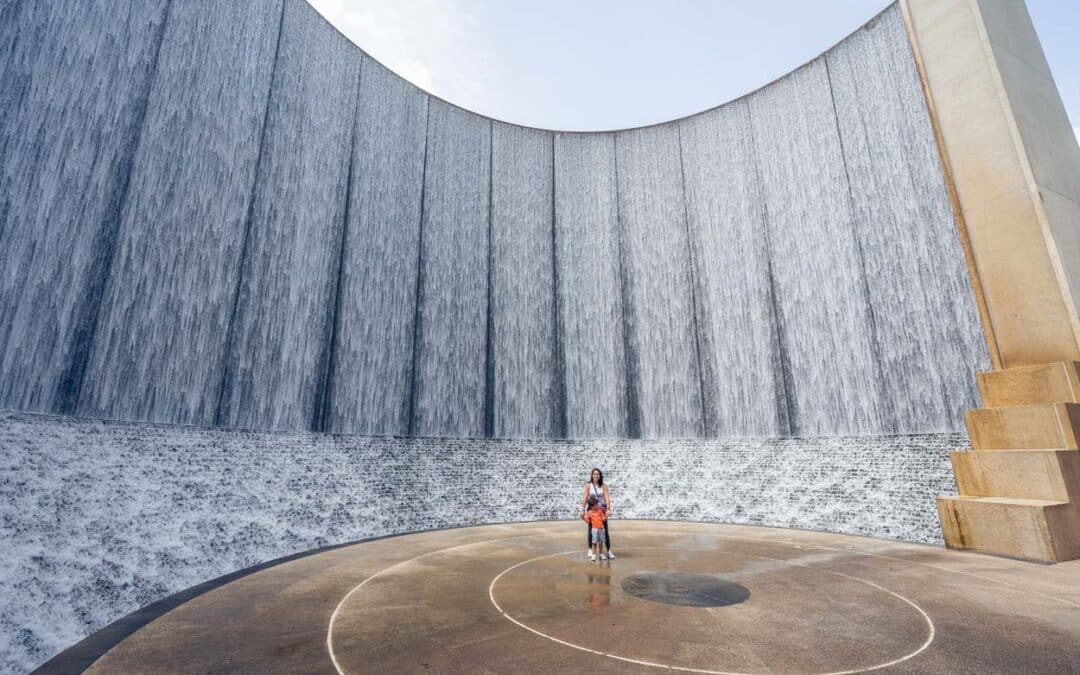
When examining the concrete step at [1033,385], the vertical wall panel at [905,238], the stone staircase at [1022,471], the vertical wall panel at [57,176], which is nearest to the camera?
the stone staircase at [1022,471]

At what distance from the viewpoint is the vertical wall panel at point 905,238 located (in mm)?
12414

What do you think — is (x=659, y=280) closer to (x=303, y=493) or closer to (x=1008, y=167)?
(x=1008, y=167)

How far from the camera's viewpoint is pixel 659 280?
18516 mm

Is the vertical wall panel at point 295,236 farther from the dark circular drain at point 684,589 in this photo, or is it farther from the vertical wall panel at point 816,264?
the vertical wall panel at point 816,264

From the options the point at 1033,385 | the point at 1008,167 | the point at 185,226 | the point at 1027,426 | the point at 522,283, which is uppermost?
the point at 522,283

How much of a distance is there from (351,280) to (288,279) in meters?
1.82

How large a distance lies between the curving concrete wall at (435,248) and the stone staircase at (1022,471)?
3980 mm

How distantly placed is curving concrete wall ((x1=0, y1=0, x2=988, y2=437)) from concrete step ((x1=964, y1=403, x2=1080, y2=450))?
13.3 ft

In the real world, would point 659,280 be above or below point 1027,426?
above

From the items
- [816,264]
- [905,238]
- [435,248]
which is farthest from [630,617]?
[435,248]

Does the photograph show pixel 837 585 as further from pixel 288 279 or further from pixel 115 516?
pixel 288 279

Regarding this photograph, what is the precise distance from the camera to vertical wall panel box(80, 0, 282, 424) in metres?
10.4

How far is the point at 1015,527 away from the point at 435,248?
16.0 m

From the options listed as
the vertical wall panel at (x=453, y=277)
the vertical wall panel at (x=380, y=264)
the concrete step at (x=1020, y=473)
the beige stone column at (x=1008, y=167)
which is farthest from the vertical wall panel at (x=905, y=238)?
the vertical wall panel at (x=380, y=264)
